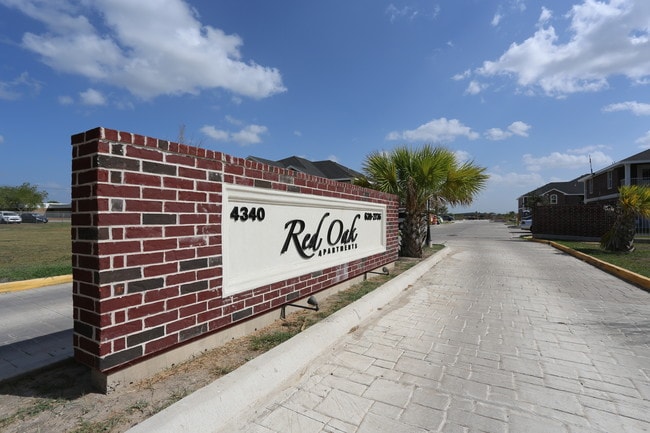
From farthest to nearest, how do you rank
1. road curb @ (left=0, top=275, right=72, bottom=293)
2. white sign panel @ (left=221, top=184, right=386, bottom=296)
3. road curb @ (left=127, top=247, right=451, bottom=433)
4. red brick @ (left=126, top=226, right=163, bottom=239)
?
road curb @ (left=0, top=275, right=72, bottom=293), white sign panel @ (left=221, top=184, right=386, bottom=296), red brick @ (left=126, top=226, right=163, bottom=239), road curb @ (left=127, top=247, right=451, bottom=433)

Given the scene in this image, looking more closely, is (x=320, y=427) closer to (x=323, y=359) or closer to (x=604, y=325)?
(x=323, y=359)

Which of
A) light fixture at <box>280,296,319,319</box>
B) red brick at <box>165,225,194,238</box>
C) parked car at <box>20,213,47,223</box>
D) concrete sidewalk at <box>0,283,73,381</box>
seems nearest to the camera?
red brick at <box>165,225,194,238</box>

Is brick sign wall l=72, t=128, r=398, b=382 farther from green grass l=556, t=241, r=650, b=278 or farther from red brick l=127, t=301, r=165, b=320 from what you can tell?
green grass l=556, t=241, r=650, b=278

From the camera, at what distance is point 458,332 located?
15.1ft

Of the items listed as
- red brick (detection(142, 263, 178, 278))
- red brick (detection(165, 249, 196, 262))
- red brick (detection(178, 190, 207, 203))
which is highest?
red brick (detection(178, 190, 207, 203))

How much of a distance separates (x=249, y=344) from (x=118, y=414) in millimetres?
1460

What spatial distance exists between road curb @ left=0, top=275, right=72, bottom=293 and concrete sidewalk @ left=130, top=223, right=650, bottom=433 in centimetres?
650

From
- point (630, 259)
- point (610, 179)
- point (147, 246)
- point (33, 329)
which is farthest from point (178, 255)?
point (610, 179)

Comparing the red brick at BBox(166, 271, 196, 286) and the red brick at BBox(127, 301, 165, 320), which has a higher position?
the red brick at BBox(166, 271, 196, 286)

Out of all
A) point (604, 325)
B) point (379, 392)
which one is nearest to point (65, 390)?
point (379, 392)

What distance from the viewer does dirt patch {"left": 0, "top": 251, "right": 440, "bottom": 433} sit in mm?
2301

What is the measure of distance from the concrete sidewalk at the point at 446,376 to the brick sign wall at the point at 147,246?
0.70m

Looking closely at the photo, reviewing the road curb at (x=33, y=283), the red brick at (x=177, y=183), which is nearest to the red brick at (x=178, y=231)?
the red brick at (x=177, y=183)

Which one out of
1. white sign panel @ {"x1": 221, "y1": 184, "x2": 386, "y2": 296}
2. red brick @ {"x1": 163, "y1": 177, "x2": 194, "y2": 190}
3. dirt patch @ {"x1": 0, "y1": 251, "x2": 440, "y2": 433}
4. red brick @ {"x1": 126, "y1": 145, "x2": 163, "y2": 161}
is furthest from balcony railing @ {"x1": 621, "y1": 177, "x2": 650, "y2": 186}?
red brick @ {"x1": 126, "y1": 145, "x2": 163, "y2": 161}
